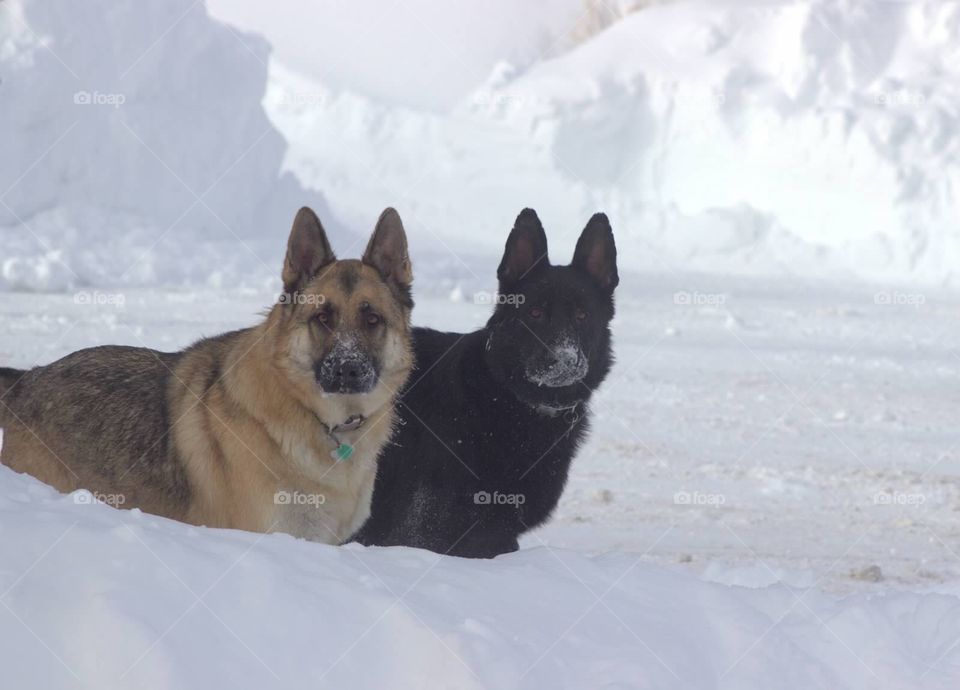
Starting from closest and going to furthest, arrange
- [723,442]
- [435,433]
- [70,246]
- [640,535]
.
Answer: [435,433] < [640,535] < [723,442] < [70,246]

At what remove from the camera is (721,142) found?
23.9 m

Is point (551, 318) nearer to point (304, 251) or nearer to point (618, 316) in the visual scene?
point (304, 251)

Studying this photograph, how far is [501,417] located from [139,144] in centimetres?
1477

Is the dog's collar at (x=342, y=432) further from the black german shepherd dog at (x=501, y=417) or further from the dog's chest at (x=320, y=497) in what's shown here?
the black german shepherd dog at (x=501, y=417)

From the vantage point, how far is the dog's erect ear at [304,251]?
486cm

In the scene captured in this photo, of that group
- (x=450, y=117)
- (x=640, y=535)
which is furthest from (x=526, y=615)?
(x=450, y=117)

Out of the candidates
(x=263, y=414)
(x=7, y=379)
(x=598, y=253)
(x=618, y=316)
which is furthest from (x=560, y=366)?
(x=618, y=316)

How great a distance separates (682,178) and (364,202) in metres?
7.00

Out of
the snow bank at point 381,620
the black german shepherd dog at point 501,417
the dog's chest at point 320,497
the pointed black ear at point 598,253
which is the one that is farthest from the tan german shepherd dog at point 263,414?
the pointed black ear at point 598,253

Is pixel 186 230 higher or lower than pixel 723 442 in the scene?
lower

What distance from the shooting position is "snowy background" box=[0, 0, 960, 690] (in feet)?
10.5

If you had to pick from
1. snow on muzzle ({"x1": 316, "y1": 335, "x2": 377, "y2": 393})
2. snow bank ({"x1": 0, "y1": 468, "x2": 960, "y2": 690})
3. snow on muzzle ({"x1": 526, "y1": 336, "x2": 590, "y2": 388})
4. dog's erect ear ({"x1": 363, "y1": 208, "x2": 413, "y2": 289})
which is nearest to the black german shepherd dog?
snow on muzzle ({"x1": 526, "y1": 336, "x2": 590, "y2": 388})

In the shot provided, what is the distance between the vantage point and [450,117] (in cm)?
2572

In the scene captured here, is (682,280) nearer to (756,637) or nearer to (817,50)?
(817,50)
